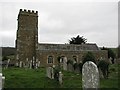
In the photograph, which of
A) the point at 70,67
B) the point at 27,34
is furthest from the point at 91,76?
the point at 27,34

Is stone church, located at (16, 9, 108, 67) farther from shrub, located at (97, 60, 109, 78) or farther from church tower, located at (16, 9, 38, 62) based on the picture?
shrub, located at (97, 60, 109, 78)

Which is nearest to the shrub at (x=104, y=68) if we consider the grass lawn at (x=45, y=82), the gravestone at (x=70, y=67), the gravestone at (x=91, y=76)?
the grass lawn at (x=45, y=82)

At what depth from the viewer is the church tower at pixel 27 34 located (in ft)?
147

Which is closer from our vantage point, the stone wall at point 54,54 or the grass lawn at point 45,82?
the grass lawn at point 45,82

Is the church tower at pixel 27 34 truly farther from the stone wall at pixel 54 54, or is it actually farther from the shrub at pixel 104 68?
the shrub at pixel 104 68

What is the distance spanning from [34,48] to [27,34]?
3.18 m

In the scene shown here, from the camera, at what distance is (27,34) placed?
45.9 metres

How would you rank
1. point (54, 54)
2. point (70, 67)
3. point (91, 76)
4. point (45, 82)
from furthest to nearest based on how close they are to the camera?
point (54, 54), point (70, 67), point (45, 82), point (91, 76)

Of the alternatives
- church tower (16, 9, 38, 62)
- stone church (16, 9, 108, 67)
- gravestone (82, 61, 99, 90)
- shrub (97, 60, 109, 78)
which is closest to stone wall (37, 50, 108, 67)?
stone church (16, 9, 108, 67)

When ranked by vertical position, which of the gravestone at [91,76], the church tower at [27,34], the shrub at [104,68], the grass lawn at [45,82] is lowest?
the grass lawn at [45,82]

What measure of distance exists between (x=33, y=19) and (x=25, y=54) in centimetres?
731

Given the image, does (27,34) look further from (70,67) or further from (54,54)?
(70,67)

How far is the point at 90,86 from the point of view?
7328mm

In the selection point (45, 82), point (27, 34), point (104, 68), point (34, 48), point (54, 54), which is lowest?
point (45, 82)
